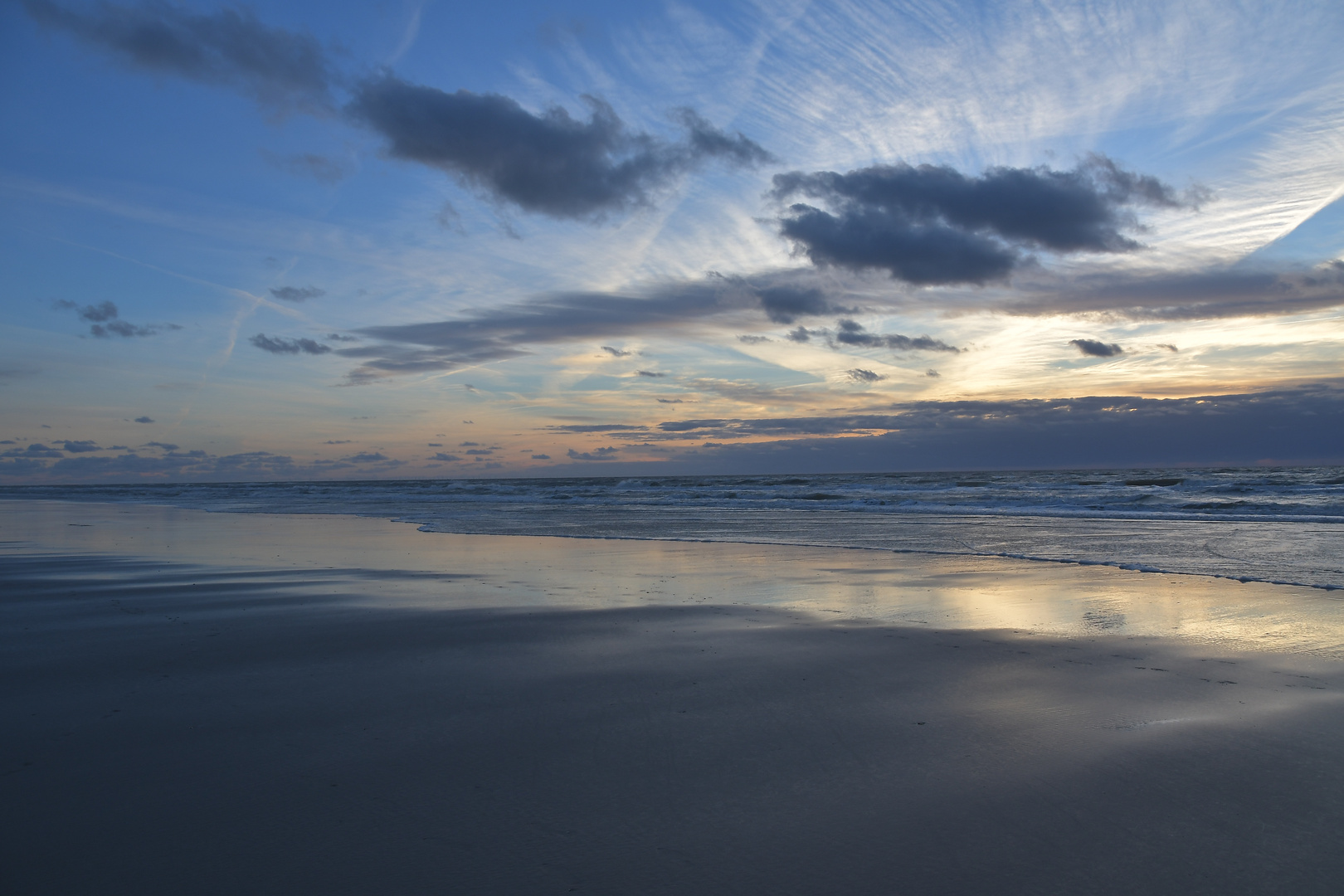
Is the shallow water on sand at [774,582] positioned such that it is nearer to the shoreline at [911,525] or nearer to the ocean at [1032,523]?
the shoreline at [911,525]

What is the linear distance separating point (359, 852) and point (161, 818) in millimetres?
765

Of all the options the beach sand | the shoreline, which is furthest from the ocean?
the beach sand

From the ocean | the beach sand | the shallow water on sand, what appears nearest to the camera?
the beach sand

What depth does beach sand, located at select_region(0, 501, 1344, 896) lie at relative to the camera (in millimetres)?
2188

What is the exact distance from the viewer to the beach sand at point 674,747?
7.18 feet

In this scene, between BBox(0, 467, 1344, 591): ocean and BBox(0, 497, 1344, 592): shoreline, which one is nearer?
BBox(0, 497, 1344, 592): shoreline

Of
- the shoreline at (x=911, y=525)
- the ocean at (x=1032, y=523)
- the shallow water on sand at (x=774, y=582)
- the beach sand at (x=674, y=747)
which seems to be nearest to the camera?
the beach sand at (x=674, y=747)

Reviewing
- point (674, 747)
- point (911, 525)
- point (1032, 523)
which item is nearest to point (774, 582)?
point (674, 747)

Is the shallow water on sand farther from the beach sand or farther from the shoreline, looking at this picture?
the shoreline

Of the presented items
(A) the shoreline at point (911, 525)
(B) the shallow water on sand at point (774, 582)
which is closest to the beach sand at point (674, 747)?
(B) the shallow water on sand at point (774, 582)

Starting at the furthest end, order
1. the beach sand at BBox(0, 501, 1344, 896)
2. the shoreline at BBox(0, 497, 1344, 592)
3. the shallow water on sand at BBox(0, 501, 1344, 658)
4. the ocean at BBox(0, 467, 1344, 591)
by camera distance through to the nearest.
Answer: the ocean at BBox(0, 467, 1344, 591)
the shoreline at BBox(0, 497, 1344, 592)
the shallow water on sand at BBox(0, 501, 1344, 658)
the beach sand at BBox(0, 501, 1344, 896)

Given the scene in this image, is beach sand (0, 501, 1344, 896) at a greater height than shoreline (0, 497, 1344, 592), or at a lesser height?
greater

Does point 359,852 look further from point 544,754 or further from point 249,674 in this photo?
point 249,674

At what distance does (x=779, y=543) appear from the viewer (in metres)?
12.8
